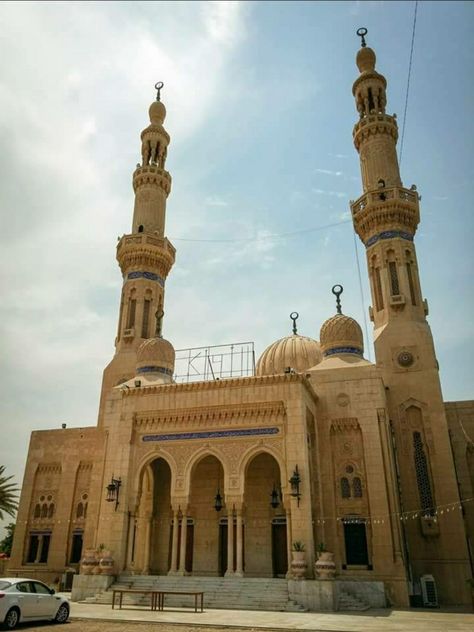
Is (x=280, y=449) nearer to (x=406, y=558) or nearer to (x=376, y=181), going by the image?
(x=406, y=558)

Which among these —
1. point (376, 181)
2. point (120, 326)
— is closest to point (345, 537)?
point (120, 326)

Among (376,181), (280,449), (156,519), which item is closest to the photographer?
(280,449)

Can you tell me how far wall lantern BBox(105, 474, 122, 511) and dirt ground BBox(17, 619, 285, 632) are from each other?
27.1 ft

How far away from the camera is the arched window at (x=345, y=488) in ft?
68.2

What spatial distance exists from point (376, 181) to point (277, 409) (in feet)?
50.0

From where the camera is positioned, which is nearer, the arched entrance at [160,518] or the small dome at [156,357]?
the arched entrance at [160,518]

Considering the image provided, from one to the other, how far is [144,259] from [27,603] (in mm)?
22012

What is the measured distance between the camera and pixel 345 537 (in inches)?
794

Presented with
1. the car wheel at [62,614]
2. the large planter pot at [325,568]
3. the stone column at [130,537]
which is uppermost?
the stone column at [130,537]

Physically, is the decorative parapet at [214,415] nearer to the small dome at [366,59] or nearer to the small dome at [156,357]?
the small dome at [156,357]

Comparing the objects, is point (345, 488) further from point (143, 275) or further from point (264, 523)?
point (143, 275)

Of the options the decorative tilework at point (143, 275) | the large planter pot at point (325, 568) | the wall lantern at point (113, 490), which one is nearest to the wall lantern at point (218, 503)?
the wall lantern at point (113, 490)

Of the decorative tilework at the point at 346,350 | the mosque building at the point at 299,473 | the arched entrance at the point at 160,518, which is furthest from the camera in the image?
the decorative tilework at the point at 346,350

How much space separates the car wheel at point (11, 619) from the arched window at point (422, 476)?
1650 centimetres
